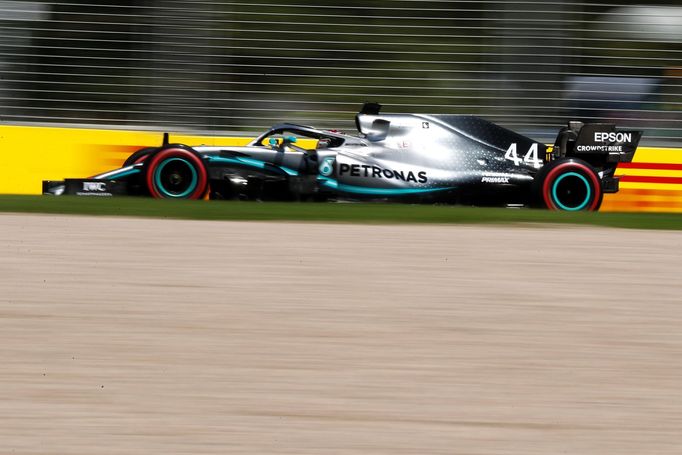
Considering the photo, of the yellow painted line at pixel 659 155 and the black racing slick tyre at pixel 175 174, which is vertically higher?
the yellow painted line at pixel 659 155

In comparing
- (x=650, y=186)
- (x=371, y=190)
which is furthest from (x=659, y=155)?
(x=371, y=190)

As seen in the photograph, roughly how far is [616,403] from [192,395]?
1449 millimetres

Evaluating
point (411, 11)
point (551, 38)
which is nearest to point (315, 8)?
point (411, 11)

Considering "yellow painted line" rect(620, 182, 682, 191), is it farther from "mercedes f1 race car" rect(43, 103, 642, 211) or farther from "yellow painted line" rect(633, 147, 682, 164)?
"mercedes f1 race car" rect(43, 103, 642, 211)

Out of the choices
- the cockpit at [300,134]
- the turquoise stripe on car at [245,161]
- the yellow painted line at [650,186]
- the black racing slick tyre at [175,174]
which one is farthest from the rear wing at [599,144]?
the black racing slick tyre at [175,174]

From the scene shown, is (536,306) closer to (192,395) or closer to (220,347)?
(220,347)

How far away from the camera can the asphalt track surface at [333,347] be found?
3342 millimetres

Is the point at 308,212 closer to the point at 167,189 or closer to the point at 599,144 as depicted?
the point at 167,189

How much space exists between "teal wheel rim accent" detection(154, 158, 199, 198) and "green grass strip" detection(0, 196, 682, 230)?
1.93ft

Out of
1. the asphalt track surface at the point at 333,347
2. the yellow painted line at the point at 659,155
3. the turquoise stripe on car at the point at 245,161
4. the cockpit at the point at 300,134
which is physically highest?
the yellow painted line at the point at 659,155

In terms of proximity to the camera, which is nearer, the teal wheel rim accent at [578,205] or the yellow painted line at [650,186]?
the teal wheel rim accent at [578,205]

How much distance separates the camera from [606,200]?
1146 centimetres

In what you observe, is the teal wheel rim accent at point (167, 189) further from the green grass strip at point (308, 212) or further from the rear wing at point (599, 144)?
the rear wing at point (599, 144)

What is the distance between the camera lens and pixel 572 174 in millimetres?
10000
